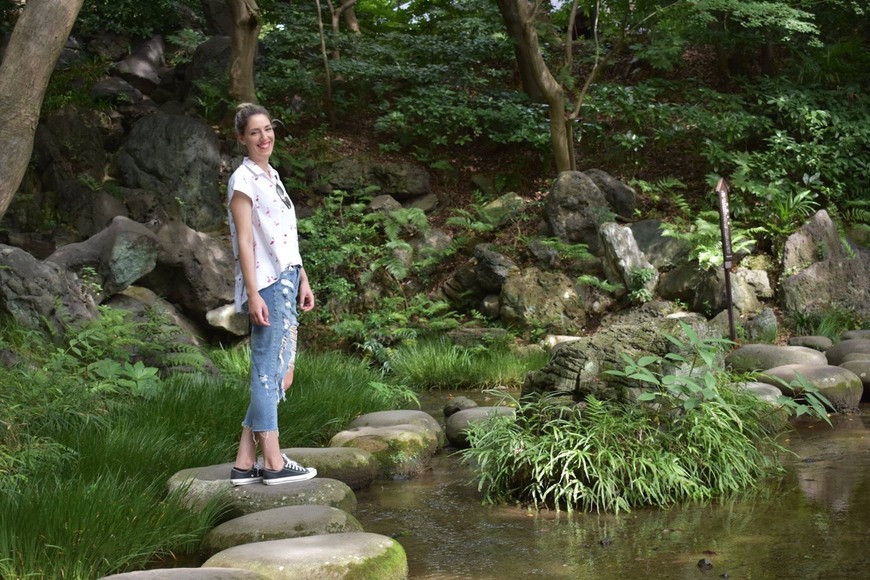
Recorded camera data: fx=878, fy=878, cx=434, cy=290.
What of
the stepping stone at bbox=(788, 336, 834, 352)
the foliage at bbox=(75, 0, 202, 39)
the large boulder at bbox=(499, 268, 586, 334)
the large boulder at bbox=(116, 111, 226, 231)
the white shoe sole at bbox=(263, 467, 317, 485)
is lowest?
the white shoe sole at bbox=(263, 467, 317, 485)

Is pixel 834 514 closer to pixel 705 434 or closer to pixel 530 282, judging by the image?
pixel 705 434

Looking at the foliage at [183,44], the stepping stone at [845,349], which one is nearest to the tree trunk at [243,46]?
the foliage at [183,44]

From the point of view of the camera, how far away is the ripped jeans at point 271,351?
4.30 m

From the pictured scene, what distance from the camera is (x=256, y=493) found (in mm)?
4316

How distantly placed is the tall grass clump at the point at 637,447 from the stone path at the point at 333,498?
0.54m

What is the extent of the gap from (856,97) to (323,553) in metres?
12.9

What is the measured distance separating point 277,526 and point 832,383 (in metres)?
4.98

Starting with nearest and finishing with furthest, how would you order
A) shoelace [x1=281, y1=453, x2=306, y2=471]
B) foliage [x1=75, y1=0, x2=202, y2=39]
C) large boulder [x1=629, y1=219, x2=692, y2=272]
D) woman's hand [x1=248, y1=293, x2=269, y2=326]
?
woman's hand [x1=248, y1=293, x2=269, y2=326]
shoelace [x1=281, y1=453, x2=306, y2=471]
large boulder [x1=629, y1=219, x2=692, y2=272]
foliage [x1=75, y1=0, x2=202, y2=39]

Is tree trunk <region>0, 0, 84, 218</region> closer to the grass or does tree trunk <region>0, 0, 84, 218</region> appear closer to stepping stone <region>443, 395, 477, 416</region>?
the grass

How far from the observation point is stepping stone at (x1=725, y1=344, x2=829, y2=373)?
790 centimetres

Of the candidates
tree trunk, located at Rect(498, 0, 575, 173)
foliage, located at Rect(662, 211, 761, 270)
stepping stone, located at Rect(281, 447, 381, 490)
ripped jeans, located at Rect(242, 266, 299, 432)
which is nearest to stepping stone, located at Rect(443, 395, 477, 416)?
stepping stone, located at Rect(281, 447, 381, 490)

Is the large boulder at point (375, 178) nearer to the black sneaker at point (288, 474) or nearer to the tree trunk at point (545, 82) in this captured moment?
Answer: the tree trunk at point (545, 82)

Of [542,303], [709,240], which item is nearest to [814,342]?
[709,240]

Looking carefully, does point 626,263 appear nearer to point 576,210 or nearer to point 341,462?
point 576,210
